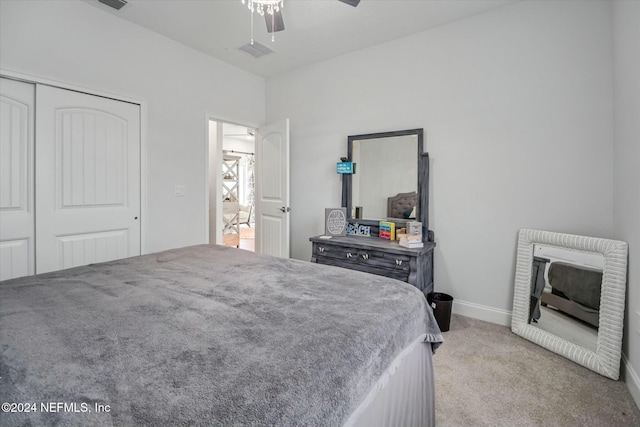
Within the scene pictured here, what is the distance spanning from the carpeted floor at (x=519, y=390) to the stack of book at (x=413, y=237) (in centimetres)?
84

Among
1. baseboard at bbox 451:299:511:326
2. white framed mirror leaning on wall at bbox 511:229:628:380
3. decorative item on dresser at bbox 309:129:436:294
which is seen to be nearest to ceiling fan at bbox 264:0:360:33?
decorative item on dresser at bbox 309:129:436:294

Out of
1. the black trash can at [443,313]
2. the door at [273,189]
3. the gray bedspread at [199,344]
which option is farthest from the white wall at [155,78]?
the black trash can at [443,313]

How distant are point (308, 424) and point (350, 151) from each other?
3.14 meters

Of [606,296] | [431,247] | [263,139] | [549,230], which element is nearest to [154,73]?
[263,139]

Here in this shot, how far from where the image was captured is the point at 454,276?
3037 mm

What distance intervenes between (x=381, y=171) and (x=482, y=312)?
5.55ft

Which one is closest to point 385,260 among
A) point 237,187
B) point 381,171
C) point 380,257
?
point 380,257

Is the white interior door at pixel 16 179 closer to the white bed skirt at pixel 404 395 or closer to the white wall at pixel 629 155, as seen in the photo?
the white bed skirt at pixel 404 395

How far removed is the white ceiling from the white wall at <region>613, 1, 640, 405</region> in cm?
98

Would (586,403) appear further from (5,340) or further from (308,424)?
(5,340)

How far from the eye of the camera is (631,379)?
6.08ft

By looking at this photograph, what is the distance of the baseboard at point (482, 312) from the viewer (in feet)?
9.09

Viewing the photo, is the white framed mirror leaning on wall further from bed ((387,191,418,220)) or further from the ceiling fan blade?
the ceiling fan blade

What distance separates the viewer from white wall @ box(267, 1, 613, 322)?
7.75 feet
